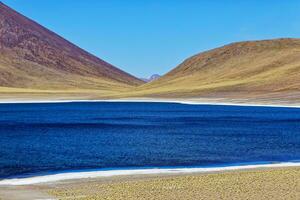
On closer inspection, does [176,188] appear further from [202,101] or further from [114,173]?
[202,101]

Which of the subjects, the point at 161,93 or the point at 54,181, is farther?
the point at 161,93

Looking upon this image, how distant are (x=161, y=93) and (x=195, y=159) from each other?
114268mm

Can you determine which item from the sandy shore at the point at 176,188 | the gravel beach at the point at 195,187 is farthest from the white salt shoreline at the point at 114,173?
the gravel beach at the point at 195,187

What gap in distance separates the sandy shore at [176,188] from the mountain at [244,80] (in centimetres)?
8309

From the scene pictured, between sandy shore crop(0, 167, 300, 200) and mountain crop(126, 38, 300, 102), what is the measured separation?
8309 centimetres

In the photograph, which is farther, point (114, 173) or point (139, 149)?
point (139, 149)

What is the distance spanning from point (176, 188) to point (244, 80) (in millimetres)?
128918

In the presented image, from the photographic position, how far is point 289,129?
51.8 m

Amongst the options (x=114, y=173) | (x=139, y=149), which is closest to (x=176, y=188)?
(x=114, y=173)

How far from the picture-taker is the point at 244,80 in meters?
146

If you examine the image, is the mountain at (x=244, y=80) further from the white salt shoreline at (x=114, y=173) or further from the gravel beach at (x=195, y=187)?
the gravel beach at (x=195, y=187)

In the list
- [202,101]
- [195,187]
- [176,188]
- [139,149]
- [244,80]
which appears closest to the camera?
[176,188]

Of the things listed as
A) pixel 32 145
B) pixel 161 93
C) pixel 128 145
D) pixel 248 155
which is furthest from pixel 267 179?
pixel 161 93

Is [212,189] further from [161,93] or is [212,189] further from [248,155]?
[161,93]
